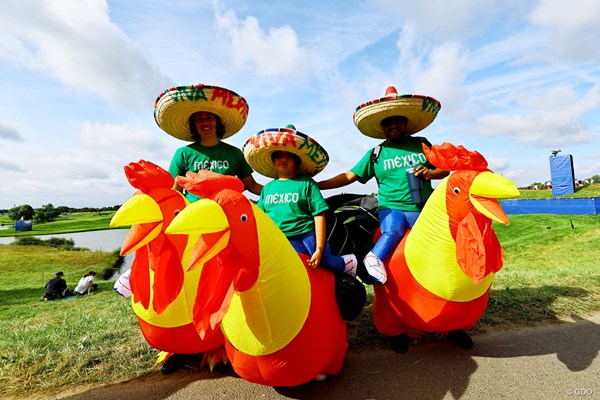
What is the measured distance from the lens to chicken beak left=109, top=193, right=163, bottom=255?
2.01 meters

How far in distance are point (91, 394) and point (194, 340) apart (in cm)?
83

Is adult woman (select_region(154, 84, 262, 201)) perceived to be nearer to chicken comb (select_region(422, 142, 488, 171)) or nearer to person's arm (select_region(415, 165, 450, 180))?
person's arm (select_region(415, 165, 450, 180))

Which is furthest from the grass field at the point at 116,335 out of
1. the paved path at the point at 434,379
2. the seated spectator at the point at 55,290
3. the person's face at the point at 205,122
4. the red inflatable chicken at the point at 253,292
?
the seated spectator at the point at 55,290

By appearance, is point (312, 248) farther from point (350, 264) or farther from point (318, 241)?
point (350, 264)

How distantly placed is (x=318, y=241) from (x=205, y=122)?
5.45 ft

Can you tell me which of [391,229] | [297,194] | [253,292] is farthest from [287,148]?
[253,292]

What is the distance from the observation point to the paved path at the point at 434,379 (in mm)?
2363

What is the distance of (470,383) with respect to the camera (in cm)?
246

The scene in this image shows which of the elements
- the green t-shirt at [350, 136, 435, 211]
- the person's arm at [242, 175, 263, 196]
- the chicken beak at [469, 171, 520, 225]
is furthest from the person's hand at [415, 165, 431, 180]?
the person's arm at [242, 175, 263, 196]

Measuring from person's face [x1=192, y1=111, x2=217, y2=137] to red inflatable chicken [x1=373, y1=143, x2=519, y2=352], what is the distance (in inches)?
79.4

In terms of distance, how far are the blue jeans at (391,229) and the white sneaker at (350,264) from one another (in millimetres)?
189

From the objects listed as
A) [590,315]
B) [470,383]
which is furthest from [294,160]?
[590,315]

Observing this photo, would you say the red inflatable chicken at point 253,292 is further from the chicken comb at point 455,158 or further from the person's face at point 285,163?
the chicken comb at point 455,158

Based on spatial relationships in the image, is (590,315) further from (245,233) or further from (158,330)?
(158,330)
